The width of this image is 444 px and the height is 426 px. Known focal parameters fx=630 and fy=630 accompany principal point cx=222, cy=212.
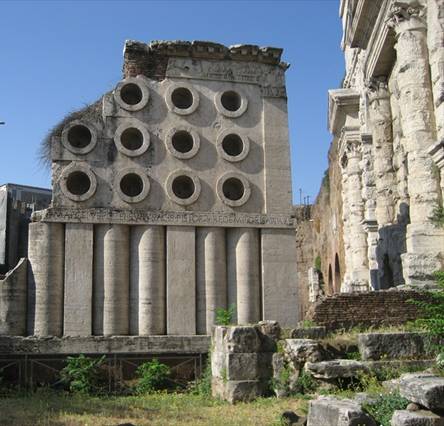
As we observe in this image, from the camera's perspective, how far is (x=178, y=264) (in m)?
14.5

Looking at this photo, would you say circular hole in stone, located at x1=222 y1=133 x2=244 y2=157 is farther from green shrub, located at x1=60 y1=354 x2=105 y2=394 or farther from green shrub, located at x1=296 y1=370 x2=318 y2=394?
green shrub, located at x1=296 y1=370 x2=318 y2=394

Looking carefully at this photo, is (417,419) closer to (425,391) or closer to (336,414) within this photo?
(425,391)

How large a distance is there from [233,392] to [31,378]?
16.1 feet

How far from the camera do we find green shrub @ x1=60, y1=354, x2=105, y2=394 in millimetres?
12727

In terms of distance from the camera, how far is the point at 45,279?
45.4 ft

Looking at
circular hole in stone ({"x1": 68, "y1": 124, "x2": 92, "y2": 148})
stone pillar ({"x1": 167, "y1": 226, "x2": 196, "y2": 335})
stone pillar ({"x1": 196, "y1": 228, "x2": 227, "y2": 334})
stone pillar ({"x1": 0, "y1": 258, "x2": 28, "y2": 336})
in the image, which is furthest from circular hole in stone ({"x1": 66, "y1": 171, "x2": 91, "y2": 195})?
stone pillar ({"x1": 196, "y1": 228, "x2": 227, "y2": 334})

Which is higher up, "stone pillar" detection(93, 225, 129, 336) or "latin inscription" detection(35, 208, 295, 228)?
"latin inscription" detection(35, 208, 295, 228)

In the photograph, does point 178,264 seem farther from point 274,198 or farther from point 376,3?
point 376,3

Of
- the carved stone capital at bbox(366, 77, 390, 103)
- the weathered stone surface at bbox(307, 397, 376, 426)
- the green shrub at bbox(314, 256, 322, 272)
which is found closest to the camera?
the weathered stone surface at bbox(307, 397, 376, 426)

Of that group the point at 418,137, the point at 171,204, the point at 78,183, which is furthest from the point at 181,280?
the point at 418,137

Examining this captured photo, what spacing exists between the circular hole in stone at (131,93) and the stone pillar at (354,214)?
10873 millimetres

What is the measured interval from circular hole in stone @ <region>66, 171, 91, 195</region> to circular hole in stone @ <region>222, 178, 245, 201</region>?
3.29m

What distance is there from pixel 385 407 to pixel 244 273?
7.85 meters

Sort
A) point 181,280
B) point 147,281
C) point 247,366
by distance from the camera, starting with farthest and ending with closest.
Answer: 1. point 181,280
2. point 147,281
3. point 247,366
